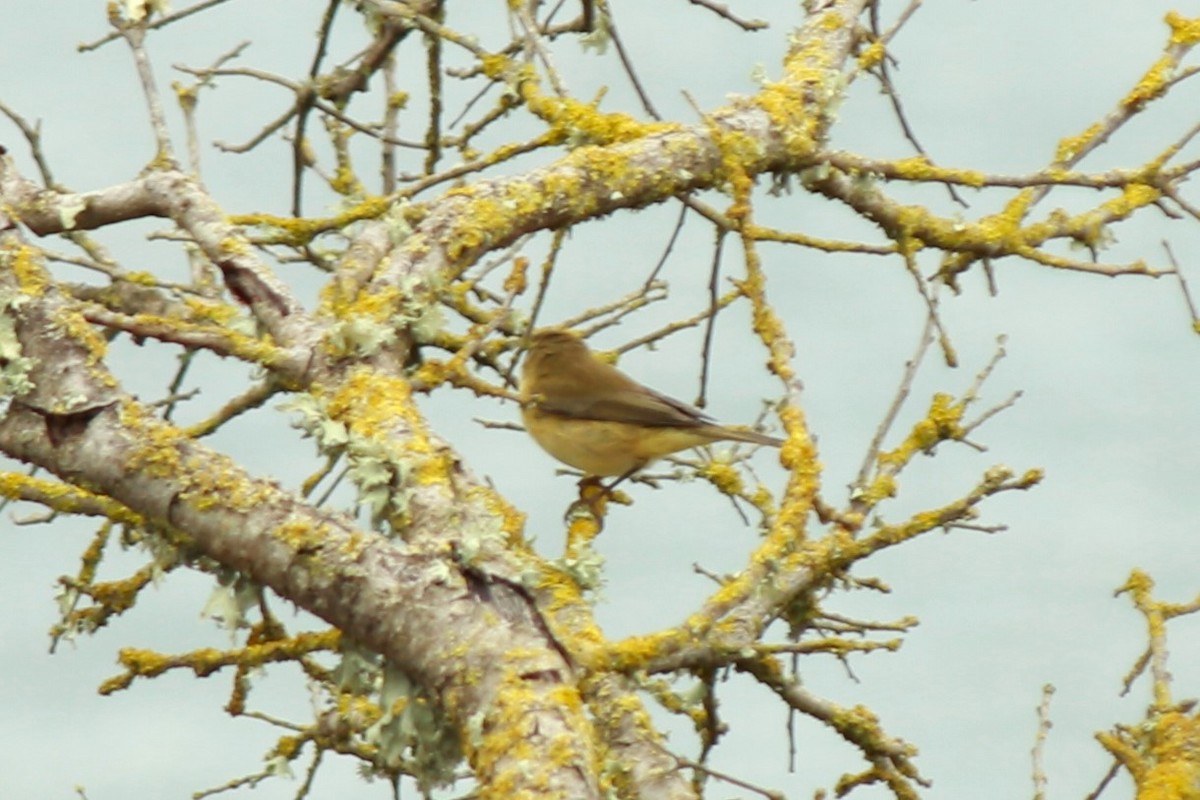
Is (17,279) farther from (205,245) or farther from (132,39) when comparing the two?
(132,39)

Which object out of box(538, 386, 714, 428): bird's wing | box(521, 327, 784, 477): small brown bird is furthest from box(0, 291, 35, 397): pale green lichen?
box(538, 386, 714, 428): bird's wing

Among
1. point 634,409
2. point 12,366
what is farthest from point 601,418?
point 12,366

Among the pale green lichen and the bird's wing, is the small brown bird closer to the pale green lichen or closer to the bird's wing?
the bird's wing

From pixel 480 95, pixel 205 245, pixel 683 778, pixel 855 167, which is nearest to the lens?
pixel 683 778

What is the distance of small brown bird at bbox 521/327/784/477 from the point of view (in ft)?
23.1

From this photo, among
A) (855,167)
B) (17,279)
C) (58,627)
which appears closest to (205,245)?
(17,279)

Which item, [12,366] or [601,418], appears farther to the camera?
[601,418]

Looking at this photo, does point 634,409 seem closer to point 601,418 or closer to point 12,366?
point 601,418

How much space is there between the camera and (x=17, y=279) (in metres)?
4.34

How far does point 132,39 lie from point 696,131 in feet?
5.64

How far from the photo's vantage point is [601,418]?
7133 millimetres

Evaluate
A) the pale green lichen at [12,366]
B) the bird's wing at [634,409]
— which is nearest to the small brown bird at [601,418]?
the bird's wing at [634,409]

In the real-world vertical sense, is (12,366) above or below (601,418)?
below

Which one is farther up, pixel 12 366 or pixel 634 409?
pixel 634 409
